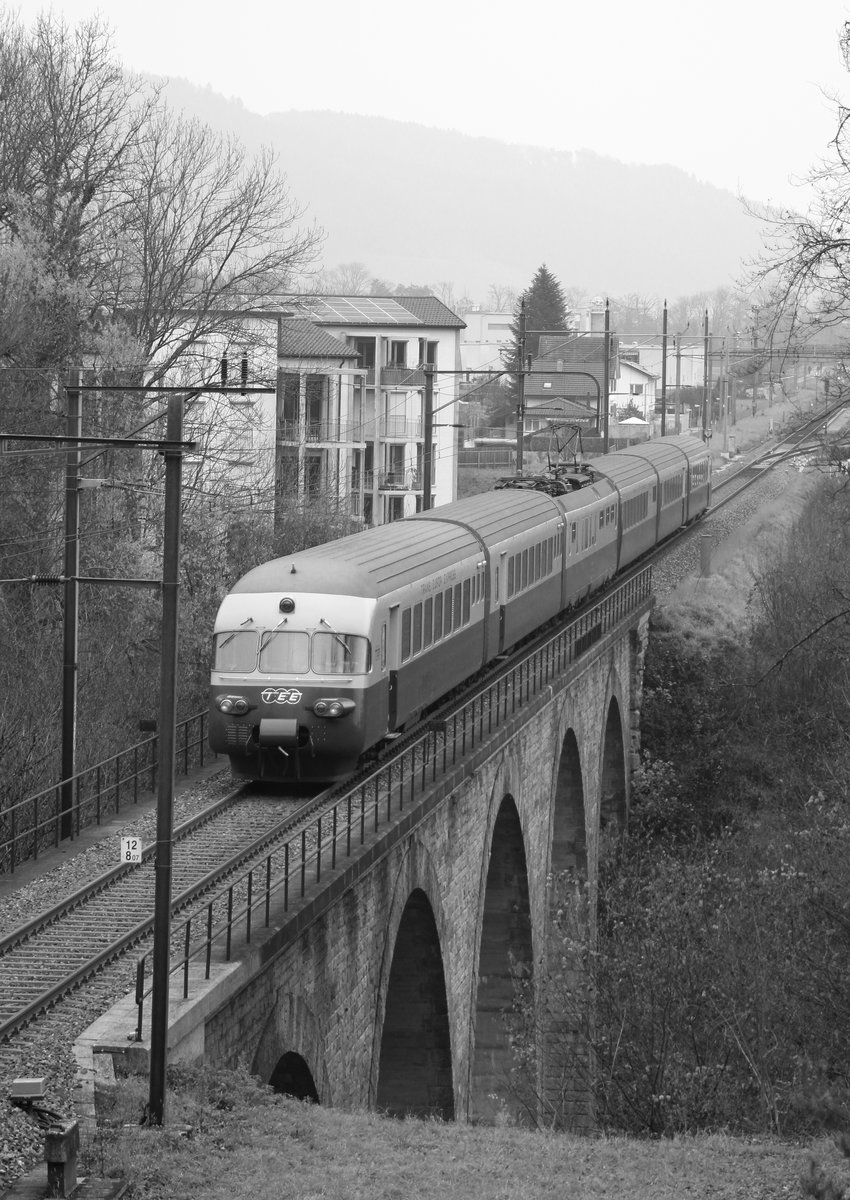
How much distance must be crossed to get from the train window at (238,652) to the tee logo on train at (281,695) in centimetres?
42

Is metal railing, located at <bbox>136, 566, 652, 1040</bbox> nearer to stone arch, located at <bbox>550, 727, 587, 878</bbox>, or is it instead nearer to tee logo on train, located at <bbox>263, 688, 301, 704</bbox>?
tee logo on train, located at <bbox>263, 688, 301, 704</bbox>

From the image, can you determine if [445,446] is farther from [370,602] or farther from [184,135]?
[370,602]

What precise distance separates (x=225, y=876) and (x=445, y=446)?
58.5 meters

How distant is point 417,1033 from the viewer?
2250 cm

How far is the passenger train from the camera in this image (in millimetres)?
19000

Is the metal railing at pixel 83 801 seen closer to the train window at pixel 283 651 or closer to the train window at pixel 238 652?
the train window at pixel 238 652

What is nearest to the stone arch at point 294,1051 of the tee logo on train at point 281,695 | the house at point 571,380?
the tee logo on train at point 281,695

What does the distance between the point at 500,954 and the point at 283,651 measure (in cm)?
1254

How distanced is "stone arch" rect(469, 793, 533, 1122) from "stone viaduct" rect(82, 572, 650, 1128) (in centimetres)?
3

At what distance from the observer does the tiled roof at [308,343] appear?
5597 cm

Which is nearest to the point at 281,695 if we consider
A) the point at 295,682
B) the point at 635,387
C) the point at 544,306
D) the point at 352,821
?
the point at 295,682

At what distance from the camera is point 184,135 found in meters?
41.5

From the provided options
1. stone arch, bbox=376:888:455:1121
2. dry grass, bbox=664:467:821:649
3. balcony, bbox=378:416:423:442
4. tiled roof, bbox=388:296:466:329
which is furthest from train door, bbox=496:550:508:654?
A: tiled roof, bbox=388:296:466:329

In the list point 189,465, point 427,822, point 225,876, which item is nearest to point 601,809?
point 189,465
